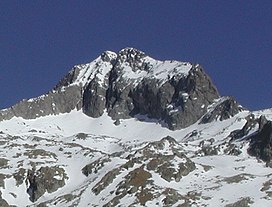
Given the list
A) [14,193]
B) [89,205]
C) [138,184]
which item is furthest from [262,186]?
[14,193]

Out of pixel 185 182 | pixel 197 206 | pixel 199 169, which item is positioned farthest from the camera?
pixel 199 169

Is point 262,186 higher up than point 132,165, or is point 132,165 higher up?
point 132,165

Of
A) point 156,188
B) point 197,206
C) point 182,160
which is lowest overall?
point 197,206

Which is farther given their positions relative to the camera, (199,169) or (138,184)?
(199,169)

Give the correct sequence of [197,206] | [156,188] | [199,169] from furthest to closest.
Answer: [199,169] → [156,188] → [197,206]

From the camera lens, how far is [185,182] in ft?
594

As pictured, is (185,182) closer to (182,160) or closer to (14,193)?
(182,160)

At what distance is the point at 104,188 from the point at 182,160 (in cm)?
2632

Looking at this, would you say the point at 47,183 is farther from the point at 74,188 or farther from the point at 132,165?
the point at 132,165

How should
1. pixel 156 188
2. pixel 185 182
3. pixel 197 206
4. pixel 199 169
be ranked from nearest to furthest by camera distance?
pixel 197 206 < pixel 156 188 < pixel 185 182 < pixel 199 169

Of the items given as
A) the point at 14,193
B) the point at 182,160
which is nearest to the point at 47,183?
the point at 14,193

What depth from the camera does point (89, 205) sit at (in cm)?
17012

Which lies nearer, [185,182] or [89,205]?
[89,205]

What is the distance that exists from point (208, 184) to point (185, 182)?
294 inches
